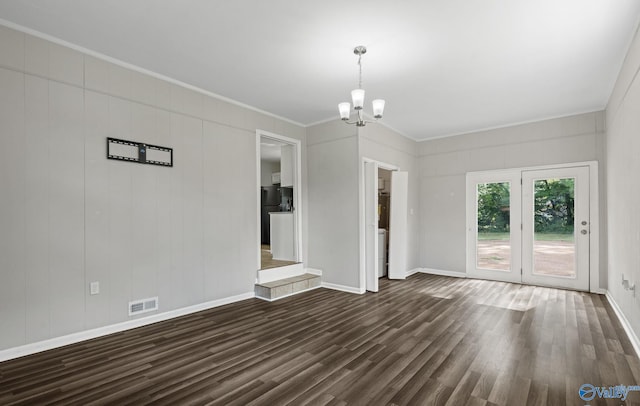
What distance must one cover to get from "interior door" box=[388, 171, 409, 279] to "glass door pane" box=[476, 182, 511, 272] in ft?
4.82

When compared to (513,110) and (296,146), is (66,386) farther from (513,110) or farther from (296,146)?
(513,110)

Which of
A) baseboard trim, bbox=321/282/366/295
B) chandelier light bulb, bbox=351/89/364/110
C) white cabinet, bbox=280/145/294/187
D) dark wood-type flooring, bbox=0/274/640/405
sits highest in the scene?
chandelier light bulb, bbox=351/89/364/110

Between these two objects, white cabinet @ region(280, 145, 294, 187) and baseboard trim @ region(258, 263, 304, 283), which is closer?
baseboard trim @ region(258, 263, 304, 283)

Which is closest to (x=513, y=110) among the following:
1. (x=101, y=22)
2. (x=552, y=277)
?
(x=552, y=277)

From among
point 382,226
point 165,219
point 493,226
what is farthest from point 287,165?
point 493,226

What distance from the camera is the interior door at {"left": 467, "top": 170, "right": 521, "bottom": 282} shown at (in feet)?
18.5

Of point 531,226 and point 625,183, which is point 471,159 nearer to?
point 531,226

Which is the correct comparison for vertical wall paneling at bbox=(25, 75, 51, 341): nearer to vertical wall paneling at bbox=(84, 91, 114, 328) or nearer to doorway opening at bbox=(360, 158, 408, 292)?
vertical wall paneling at bbox=(84, 91, 114, 328)

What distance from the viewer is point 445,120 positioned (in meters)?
5.49

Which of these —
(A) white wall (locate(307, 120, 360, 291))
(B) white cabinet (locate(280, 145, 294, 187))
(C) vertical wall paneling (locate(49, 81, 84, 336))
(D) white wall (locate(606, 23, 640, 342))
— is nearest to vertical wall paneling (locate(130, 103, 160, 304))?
(C) vertical wall paneling (locate(49, 81, 84, 336))

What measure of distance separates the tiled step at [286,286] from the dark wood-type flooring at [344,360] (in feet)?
1.51

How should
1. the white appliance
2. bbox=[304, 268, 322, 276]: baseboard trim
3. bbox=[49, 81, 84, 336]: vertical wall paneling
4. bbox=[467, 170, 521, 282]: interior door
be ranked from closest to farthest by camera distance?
bbox=[49, 81, 84, 336]: vertical wall paneling → bbox=[304, 268, 322, 276]: baseboard trim → bbox=[467, 170, 521, 282]: interior door → the white appliance

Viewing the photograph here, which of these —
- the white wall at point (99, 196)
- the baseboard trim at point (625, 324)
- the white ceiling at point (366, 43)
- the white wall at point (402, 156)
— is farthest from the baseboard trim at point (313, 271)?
the baseboard trim at point (625, 324)

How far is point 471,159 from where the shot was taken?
617cm
